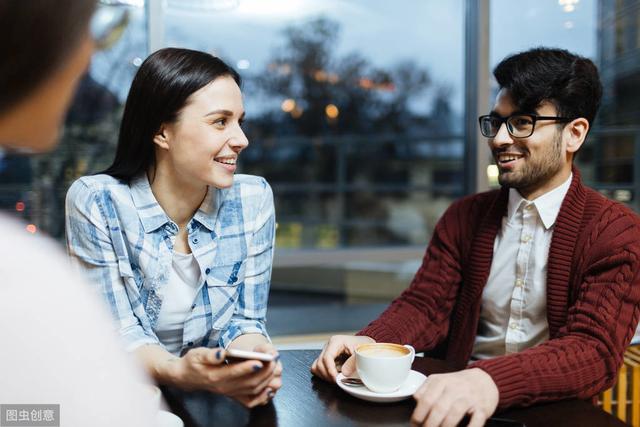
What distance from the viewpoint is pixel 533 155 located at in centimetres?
150

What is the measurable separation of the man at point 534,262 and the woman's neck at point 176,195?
1.81 feet

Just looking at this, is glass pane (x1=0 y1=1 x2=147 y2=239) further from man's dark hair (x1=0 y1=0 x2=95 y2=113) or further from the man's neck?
man's dark hair (x1=0 y1=0 x2=95 y2=113)

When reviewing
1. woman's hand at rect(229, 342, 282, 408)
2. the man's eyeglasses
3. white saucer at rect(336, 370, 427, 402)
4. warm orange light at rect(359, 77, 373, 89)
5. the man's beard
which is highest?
warm orange light at rect(359, 77, 373, 89)

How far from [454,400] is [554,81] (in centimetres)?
88

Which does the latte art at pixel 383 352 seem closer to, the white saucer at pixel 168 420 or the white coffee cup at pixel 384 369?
the white coffee cup at pixel 384 369

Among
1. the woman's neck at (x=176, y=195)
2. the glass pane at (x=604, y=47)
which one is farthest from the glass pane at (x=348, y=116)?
the woman's neck at (x=176, y=195)

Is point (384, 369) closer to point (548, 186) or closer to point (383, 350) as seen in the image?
point (383, 350)

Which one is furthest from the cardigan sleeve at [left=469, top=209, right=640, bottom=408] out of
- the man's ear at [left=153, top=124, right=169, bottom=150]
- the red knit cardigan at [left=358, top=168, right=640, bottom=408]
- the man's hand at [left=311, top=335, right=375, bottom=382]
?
the man's ear at [left=153, top=124, right=169, bottom=150]

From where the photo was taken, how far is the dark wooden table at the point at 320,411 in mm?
984

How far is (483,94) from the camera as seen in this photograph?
3.18m

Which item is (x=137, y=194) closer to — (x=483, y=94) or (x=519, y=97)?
(x=519, y=97)

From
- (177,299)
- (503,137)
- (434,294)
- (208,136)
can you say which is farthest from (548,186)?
(177,299)

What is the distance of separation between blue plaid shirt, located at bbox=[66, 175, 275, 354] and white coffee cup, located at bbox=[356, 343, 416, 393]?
A: 48cm

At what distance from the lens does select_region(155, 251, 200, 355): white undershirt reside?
→ 1.45 meters
